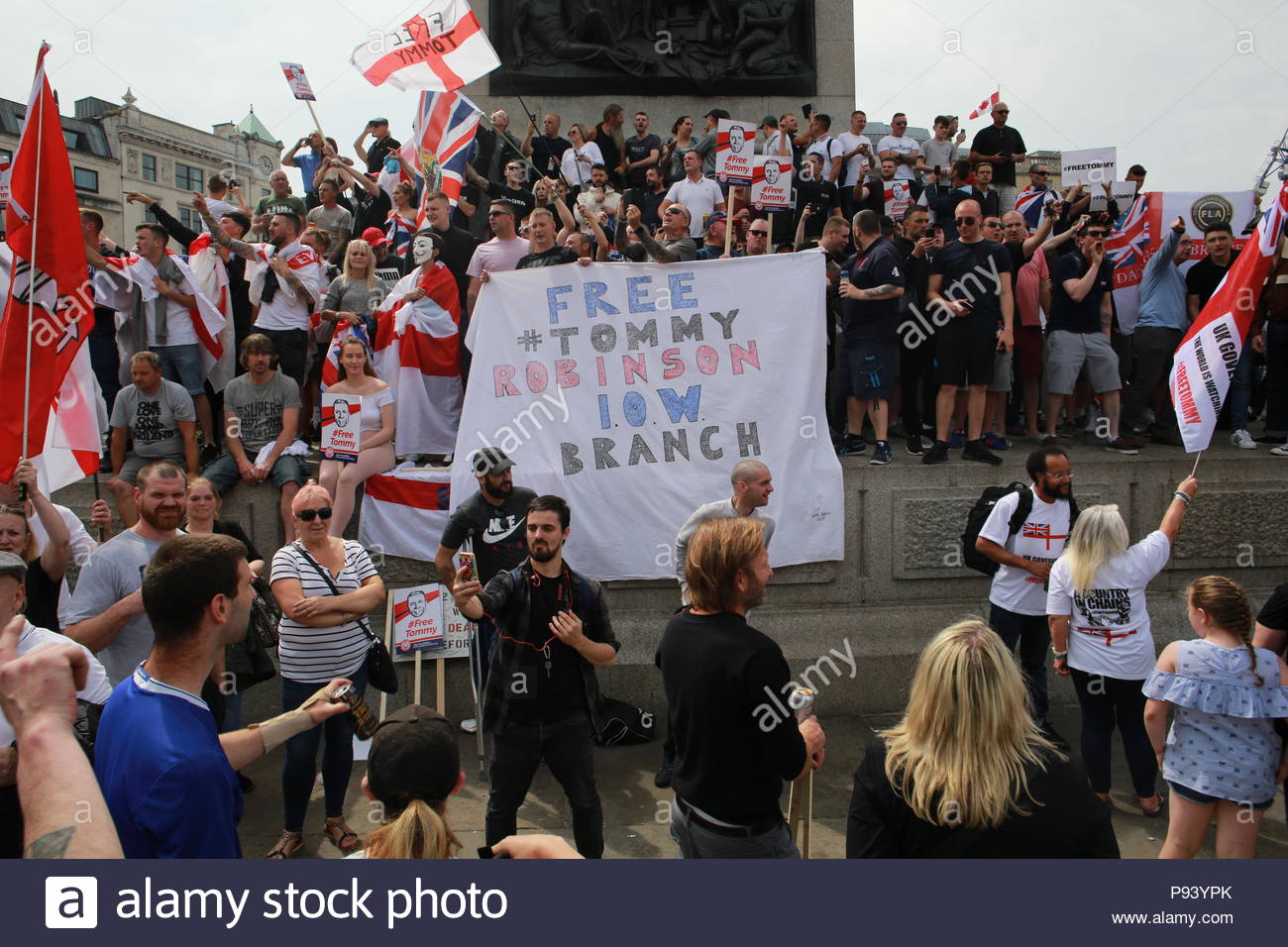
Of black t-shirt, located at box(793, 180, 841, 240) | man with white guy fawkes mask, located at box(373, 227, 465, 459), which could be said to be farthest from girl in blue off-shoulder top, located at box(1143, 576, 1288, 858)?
black t-shirt, located at box(793, 180, 841, 240)

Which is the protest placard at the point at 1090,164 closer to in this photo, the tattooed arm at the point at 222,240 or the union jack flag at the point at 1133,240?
the union jack flag at the point at 1133,240

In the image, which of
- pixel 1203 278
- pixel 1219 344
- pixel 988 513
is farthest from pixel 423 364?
pixel 1203 278

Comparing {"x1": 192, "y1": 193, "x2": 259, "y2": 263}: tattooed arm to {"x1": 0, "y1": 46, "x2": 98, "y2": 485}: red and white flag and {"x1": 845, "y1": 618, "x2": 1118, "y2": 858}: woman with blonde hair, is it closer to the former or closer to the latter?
{"x1": 0, "y1": 46, "x2": 98, "y2": 485}: red and white flag

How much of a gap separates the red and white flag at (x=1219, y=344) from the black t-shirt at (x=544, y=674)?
3.53m

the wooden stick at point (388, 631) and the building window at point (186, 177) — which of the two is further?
the building window at point (186, 177)

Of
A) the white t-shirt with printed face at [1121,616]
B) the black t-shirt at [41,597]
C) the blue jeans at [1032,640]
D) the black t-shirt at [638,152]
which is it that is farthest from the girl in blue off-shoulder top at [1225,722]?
the black t-shirt at [638,152]

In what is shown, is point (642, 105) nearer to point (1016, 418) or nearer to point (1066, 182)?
point (1066, 182)

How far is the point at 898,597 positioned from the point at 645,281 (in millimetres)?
2957

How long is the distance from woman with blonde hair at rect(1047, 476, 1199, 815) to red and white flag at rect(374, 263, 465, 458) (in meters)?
4.74

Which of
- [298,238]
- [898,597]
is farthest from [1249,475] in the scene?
[298,238]

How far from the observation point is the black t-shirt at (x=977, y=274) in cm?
794

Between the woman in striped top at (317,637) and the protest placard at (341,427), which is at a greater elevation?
the protest placard at (341,427)

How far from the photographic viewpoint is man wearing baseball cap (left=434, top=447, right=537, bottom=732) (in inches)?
224

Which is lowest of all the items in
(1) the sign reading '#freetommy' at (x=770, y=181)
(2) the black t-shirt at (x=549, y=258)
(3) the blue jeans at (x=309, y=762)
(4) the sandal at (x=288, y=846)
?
(4) the sandal at (x=288, y=846)
